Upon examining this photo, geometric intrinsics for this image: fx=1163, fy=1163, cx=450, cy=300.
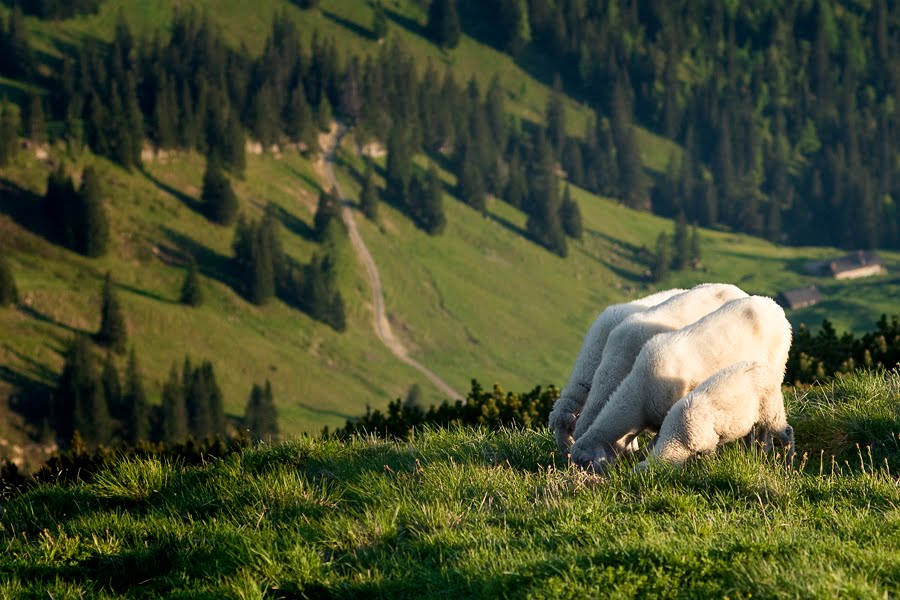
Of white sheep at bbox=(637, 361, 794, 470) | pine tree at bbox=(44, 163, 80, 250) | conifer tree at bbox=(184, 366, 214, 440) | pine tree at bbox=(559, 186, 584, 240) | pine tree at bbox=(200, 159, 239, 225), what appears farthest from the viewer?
pine tree at bbox=(559, 186, 584, 240)

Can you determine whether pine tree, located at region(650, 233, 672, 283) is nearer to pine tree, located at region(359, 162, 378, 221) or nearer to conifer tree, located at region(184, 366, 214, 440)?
pine tree, located at region(359, 162, 378, 221)

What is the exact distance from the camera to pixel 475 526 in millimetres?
9055

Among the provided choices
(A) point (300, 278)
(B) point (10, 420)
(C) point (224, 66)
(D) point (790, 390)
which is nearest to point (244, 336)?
(A) point (300, 278)

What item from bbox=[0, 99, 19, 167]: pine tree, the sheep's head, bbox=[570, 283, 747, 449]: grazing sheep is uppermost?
bbox=[570, 283, 747, 449]: grazing sheep

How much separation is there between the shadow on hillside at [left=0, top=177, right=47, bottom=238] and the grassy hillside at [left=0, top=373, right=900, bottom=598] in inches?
5507

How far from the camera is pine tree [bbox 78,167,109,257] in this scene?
139 m

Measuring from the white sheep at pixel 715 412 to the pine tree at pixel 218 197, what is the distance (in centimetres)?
14862

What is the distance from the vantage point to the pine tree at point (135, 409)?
404 feet

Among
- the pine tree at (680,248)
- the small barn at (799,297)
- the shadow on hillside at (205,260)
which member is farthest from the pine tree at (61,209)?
the small barn at (799,297)

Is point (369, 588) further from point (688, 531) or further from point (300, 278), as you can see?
point (300, 278)

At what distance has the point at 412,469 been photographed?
11.3 metres

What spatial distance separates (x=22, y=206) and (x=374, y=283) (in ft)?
152

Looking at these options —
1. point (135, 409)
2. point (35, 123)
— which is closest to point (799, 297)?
point (135, 409)

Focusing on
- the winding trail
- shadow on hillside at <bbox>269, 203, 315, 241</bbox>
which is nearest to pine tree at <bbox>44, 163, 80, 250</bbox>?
shadow on hillside at <bbox>269, 203, 315, 241</bbox>
